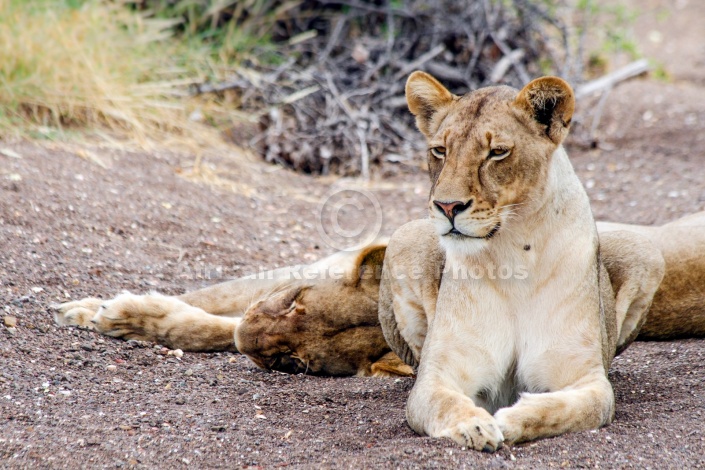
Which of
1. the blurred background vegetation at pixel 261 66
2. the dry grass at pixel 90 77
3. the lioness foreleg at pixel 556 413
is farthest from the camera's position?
the blurred background vegetation at pixel 261 66

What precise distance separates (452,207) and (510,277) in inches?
18.1

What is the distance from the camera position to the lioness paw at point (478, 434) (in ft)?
9.40

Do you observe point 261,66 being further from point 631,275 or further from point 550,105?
point 550,105

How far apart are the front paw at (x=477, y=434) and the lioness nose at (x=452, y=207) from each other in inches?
25.0

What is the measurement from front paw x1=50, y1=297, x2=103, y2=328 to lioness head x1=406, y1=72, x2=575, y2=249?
1.76 metres

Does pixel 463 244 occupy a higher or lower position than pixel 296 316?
higher

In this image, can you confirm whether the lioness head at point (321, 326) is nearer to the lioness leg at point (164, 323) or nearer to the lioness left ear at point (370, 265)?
the lioness left ear at point (370, 265)

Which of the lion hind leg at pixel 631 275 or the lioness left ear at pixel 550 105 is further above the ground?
the lioness left ear at pixel 550 105

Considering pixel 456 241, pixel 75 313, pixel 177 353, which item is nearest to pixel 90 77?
pixel 75 313

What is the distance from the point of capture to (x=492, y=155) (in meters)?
3.11

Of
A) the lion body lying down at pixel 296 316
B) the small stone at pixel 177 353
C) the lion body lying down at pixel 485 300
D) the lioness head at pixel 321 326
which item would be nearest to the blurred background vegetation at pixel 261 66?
the lion body lying down at pixel 296 316

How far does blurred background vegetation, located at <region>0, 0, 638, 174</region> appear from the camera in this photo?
7023mm

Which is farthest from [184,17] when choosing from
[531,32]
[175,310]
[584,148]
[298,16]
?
[175,310]

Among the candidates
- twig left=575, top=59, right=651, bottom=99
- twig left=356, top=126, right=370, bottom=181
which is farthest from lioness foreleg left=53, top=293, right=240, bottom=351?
twig left=575, top=59, right=651, bottom=99
